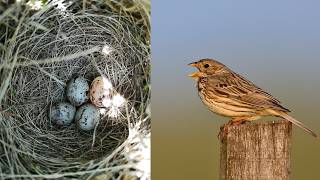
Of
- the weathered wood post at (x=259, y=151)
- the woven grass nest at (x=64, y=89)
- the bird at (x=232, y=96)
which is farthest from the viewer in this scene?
the woven grass nest at (x=64, y=89)

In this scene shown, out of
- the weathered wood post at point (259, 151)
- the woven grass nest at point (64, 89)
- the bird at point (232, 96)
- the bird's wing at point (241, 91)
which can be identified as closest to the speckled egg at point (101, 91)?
the woven grass nest at point (64, 89)

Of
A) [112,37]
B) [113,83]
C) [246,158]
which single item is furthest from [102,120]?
[246,158]

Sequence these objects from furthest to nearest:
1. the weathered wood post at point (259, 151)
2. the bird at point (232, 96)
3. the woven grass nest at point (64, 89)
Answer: the woven grass nest at point (64, 89) < the bird at point (232, 96) < the weathered wood post at point (259, 151)

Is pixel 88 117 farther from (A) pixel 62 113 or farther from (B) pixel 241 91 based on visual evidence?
(B) pixel 241 91

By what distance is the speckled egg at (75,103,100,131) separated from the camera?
240 cm

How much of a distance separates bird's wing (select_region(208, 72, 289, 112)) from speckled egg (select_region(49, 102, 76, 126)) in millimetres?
673

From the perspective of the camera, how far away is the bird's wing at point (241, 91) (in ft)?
6.32

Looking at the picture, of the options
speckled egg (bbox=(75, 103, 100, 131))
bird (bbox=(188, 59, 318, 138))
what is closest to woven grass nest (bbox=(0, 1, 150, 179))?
speckled egg (bbox=(75, 103, 100, 131))

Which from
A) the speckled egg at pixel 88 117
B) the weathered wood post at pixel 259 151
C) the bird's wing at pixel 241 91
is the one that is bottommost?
the weathered wood post at pixel 259 151

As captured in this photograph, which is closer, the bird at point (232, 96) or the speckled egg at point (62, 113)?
the bird at point (232, 96)

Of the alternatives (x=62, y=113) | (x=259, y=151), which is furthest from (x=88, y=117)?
(x=259, y=151)

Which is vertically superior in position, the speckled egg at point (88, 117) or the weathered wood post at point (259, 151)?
the speckled egg at point (88, 117)

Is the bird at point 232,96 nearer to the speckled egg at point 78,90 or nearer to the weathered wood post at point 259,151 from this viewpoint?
the weathered wood post at point 259,151

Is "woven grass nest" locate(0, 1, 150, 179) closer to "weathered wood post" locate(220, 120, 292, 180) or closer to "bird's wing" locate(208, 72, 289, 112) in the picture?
"bird's wing" locate(208, 72, 289, 112)
